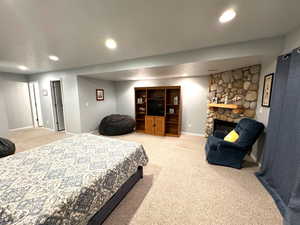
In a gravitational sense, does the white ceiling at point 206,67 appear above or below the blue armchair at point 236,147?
above

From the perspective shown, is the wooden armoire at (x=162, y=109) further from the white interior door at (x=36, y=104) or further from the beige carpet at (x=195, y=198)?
the white interior door at (x=36, y=104)

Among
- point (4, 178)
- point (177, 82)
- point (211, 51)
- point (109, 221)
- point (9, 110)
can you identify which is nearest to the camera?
point (4, 178)

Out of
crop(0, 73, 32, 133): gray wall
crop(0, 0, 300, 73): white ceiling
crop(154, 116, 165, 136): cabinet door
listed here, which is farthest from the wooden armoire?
crop(0, 73, 32, 133): gray wall

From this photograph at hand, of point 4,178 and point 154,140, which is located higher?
point 4,178

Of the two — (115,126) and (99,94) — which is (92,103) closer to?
(99,94)

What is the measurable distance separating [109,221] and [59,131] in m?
4.92

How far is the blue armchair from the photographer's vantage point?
232 cm

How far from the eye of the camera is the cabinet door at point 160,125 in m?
4.47

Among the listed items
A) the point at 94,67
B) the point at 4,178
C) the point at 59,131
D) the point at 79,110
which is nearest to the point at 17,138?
the point at 59,131

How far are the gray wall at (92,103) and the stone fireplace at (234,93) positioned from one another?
4091 mm

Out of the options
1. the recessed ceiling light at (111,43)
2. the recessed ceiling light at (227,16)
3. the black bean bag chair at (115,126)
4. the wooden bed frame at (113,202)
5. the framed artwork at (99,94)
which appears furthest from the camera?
the framed artwork at (99,94)

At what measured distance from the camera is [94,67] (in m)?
3.70

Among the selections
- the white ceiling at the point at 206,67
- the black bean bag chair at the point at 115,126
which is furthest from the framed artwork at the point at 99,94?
the white ceiling at the point at 206,67

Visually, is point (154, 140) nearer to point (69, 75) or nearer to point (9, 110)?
point (69, 75)
